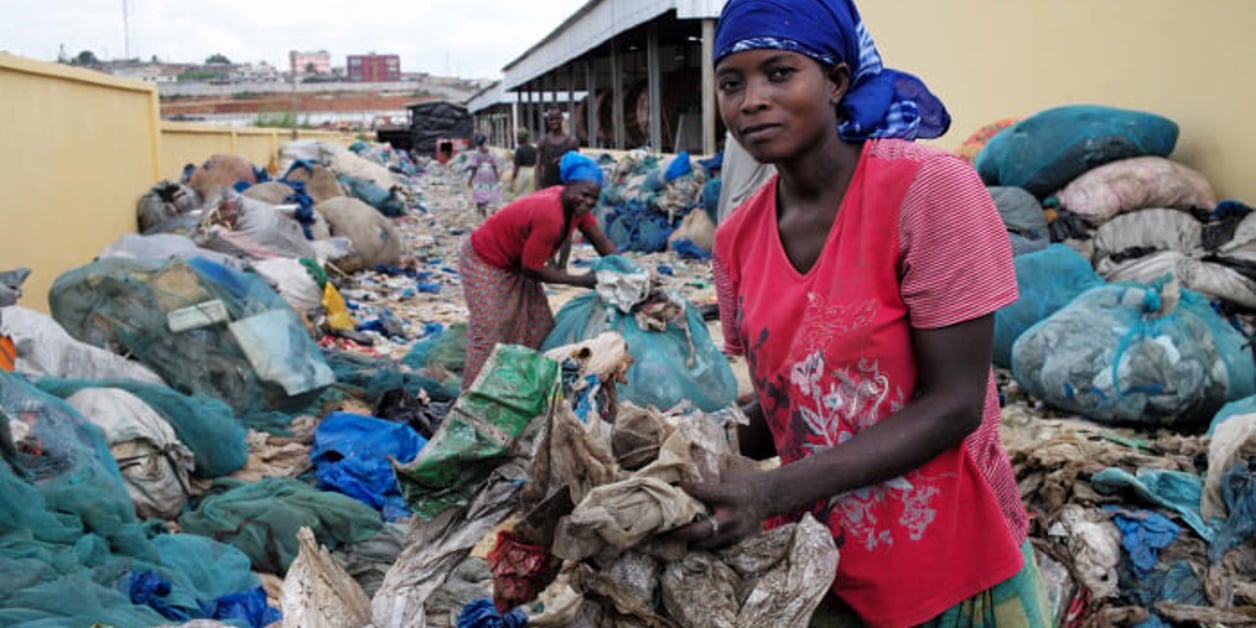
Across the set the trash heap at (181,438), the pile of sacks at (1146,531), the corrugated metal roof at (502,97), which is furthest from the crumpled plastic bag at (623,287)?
the corrugated metal roof at (502,97)

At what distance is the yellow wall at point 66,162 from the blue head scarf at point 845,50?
19.5 ft

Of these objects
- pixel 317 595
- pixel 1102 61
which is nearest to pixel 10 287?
pixel 317 595

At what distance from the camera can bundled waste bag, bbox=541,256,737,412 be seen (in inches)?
175

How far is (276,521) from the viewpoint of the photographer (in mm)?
3547

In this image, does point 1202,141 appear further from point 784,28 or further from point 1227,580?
point 784,28

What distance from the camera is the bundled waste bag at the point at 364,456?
4.09 meters

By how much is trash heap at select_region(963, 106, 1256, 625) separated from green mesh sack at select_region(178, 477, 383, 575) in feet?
8.01

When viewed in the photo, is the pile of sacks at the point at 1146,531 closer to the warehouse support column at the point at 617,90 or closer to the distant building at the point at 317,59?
the warehouse support column at the point at 617,90

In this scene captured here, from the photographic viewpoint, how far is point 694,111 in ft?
62.2

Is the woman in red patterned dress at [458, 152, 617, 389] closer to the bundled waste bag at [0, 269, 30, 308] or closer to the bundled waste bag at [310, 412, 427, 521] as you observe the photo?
the bundled waste bag at [310, 412, 427, 521]

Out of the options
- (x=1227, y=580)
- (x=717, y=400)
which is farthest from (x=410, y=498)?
(x=717, y=400)

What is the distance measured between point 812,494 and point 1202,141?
5991mm

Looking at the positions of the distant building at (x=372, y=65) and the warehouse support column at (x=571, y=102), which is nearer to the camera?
the warehouse support column at (x=571, y=102)

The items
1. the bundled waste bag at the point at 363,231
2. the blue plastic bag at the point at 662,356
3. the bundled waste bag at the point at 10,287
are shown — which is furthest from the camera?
the bundled waste bag at the point at 363,231
